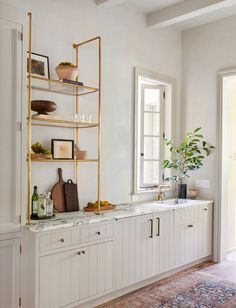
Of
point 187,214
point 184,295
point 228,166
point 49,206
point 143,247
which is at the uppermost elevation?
point 228,166

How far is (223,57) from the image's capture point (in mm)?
4559

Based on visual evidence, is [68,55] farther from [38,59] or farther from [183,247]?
[183,247]

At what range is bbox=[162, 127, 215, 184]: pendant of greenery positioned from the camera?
4555 millimetres

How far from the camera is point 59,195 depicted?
3.38m

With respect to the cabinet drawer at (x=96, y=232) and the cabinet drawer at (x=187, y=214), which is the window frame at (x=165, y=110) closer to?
the cabinet drawer at (x=187, y=214)

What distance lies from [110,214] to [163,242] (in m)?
0.84

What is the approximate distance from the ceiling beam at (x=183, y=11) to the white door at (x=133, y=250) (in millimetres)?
2406

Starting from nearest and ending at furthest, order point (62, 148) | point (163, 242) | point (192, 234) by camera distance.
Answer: point (62, 148), point (163, 242), point (192, 234)

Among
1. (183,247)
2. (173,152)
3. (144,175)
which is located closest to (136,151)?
(144,175)

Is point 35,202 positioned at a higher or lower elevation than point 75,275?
higher

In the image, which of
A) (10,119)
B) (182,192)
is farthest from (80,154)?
(182,192)

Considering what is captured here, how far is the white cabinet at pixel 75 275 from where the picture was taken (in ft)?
8.95

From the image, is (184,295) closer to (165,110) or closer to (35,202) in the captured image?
(35,202)

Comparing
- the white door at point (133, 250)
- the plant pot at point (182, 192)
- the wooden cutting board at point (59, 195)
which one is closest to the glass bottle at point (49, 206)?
the wooden cutting board at point (59, 195)
